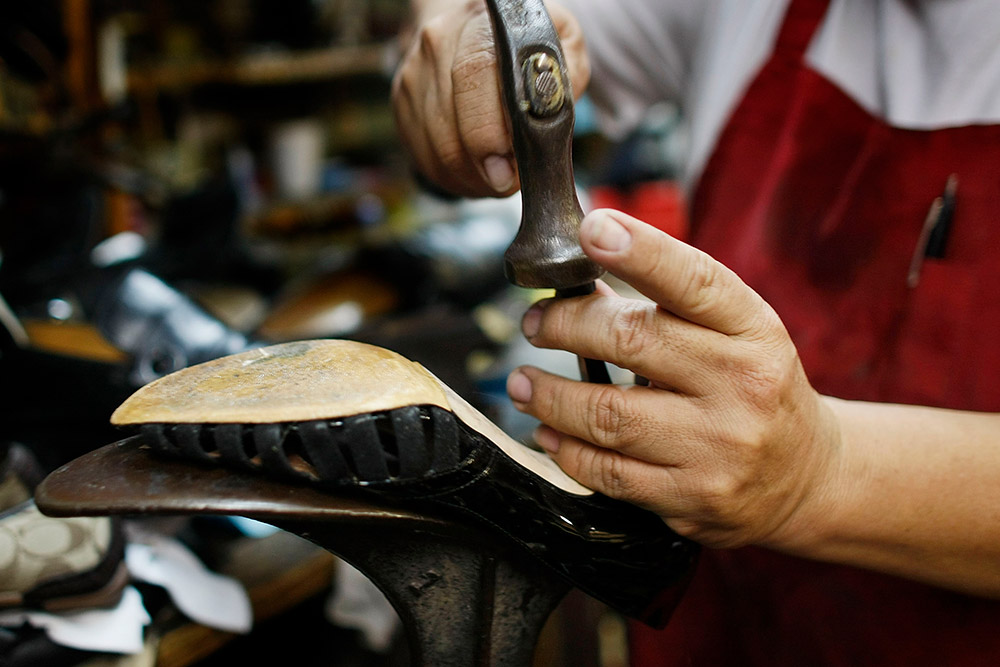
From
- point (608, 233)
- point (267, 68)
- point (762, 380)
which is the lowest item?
point (762, 380)

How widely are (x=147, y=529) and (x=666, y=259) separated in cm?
62

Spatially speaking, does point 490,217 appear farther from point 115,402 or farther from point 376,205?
point 115,402

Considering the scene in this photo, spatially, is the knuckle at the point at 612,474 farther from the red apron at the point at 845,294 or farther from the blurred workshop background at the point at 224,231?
the blurred workshop background at the point at 224,231

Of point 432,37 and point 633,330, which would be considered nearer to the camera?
point 633,330

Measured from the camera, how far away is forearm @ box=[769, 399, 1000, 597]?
55 centimetres

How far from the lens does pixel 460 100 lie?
1.88 ft

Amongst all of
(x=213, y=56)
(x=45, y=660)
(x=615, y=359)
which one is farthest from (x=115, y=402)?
(x=213, y=56)

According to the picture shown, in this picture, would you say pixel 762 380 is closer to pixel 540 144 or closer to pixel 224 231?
pixel 540 144

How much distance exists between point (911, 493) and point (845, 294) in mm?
260

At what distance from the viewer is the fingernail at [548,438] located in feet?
1.98

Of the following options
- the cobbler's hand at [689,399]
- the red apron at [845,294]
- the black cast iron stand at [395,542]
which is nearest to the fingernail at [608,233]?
the cobbler's hand at [689,399]

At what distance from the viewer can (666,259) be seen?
0.44m

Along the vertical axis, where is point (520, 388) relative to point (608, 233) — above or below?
below

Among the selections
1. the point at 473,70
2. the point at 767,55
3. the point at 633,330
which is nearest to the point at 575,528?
the point at 633,330
